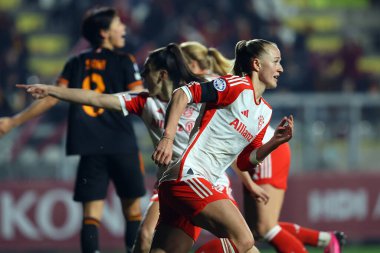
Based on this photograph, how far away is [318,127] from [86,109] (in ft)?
16.1

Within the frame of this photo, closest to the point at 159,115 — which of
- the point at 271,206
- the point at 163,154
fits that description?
the point at 163,154

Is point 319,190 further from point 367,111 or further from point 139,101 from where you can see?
point 139,101

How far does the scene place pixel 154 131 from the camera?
6965 mm

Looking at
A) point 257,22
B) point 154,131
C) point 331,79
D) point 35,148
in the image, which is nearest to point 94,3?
point 257,22

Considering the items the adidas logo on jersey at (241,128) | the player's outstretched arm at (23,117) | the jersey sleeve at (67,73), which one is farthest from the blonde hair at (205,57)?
the adidas logo on jersey at (241,128)

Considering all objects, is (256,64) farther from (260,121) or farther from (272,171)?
(272,171)

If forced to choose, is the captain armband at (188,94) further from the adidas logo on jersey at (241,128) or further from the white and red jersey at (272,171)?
the white and red jersey at (272,171)

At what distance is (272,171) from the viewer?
25.8ft

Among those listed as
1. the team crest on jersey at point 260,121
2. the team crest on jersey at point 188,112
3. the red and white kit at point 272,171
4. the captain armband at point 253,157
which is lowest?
the red and white kit at point 272,171

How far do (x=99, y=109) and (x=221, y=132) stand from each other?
7.92ft

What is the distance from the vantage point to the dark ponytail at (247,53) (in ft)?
19.9

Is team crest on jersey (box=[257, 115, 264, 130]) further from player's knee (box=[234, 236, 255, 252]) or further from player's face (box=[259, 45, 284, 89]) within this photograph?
player's knee (box=[234, 236, 255, 252])

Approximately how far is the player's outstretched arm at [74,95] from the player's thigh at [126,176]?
1580mm

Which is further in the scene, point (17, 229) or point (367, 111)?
point (367, 111)
